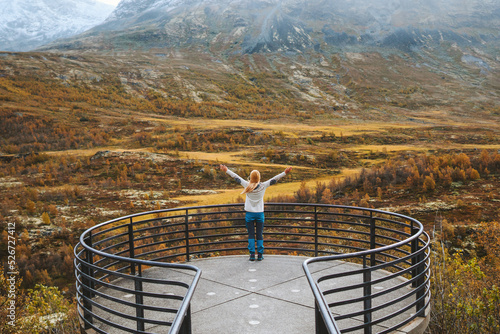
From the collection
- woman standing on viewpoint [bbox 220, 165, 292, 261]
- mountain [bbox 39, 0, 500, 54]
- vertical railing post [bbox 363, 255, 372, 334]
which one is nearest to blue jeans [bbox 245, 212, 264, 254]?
woman standing on viewpoint [bbox 220, 165, 292, 261]

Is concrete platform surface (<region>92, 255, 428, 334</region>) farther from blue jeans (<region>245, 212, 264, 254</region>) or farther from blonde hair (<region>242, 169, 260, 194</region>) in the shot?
blonde hair (<region>242, 169, 260, 194</region>)

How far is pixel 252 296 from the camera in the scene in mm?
5898

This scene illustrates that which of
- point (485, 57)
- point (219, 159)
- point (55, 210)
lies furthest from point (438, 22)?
point (55, 210)

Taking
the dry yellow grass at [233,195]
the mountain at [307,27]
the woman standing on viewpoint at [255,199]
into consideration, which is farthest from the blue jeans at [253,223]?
the mountain at [307,27]

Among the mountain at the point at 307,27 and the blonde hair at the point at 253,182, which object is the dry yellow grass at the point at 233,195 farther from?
the mountain at the point at 307,27

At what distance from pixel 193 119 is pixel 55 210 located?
4925 centimetres

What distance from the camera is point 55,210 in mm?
29719

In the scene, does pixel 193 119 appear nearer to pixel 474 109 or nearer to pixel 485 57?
pixel 474 109

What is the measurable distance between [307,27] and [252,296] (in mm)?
174890

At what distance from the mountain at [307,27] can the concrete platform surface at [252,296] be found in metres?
143

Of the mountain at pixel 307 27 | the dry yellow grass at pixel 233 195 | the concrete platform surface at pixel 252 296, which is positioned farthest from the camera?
the mountain at pixel 307 27

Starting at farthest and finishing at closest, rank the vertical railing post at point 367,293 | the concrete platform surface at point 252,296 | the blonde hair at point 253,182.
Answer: the blonde hair at point 253,182 → the concrete platform surface at point 252,296 → the vertical railing post at point 367,293

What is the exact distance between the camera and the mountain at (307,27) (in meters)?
148

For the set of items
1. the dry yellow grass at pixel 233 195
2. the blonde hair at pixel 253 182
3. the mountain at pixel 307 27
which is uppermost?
the mountain at pixel 307 27
